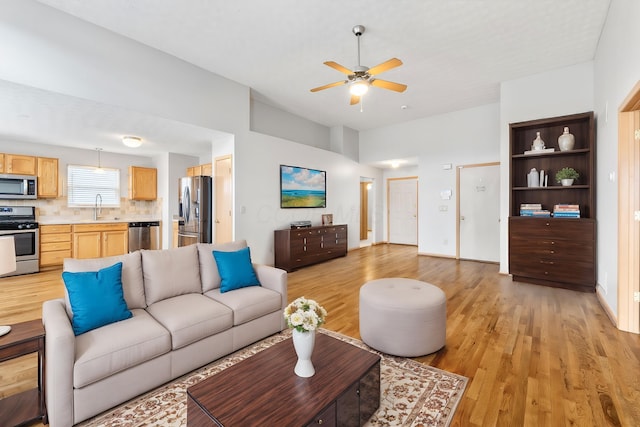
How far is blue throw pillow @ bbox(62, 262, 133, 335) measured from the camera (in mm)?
1865

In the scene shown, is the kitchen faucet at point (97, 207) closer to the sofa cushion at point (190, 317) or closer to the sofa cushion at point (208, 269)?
the sofa cushion at point (208, 269)

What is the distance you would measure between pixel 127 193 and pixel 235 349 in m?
6.30

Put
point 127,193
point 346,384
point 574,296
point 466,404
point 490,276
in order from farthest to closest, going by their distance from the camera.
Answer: point 127,193 → point 490,276 → point 574,296 → point 466,404 → point 346,384

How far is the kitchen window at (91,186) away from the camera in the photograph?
6.21 metres

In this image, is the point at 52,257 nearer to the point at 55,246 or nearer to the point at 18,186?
the point at 55,246

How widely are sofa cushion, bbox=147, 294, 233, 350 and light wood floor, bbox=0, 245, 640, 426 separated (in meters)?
0.99

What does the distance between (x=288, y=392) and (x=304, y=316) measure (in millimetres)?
358

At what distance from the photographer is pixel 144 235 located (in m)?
6.81

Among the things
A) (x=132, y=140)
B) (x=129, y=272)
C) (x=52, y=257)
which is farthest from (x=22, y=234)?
(x=129, y=272)

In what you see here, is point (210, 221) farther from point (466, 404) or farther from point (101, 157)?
point (466, 404)

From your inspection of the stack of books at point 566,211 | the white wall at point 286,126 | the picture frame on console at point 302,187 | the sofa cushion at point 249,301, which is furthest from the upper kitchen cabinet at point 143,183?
the stack of books at point 566,211

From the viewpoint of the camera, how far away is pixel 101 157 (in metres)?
6.56

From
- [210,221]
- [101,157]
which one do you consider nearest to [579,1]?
[210,221]

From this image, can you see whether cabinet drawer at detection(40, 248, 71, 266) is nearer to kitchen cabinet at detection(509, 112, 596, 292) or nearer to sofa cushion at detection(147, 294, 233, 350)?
sofa cushion at detection(147, 294, 233, 350)
